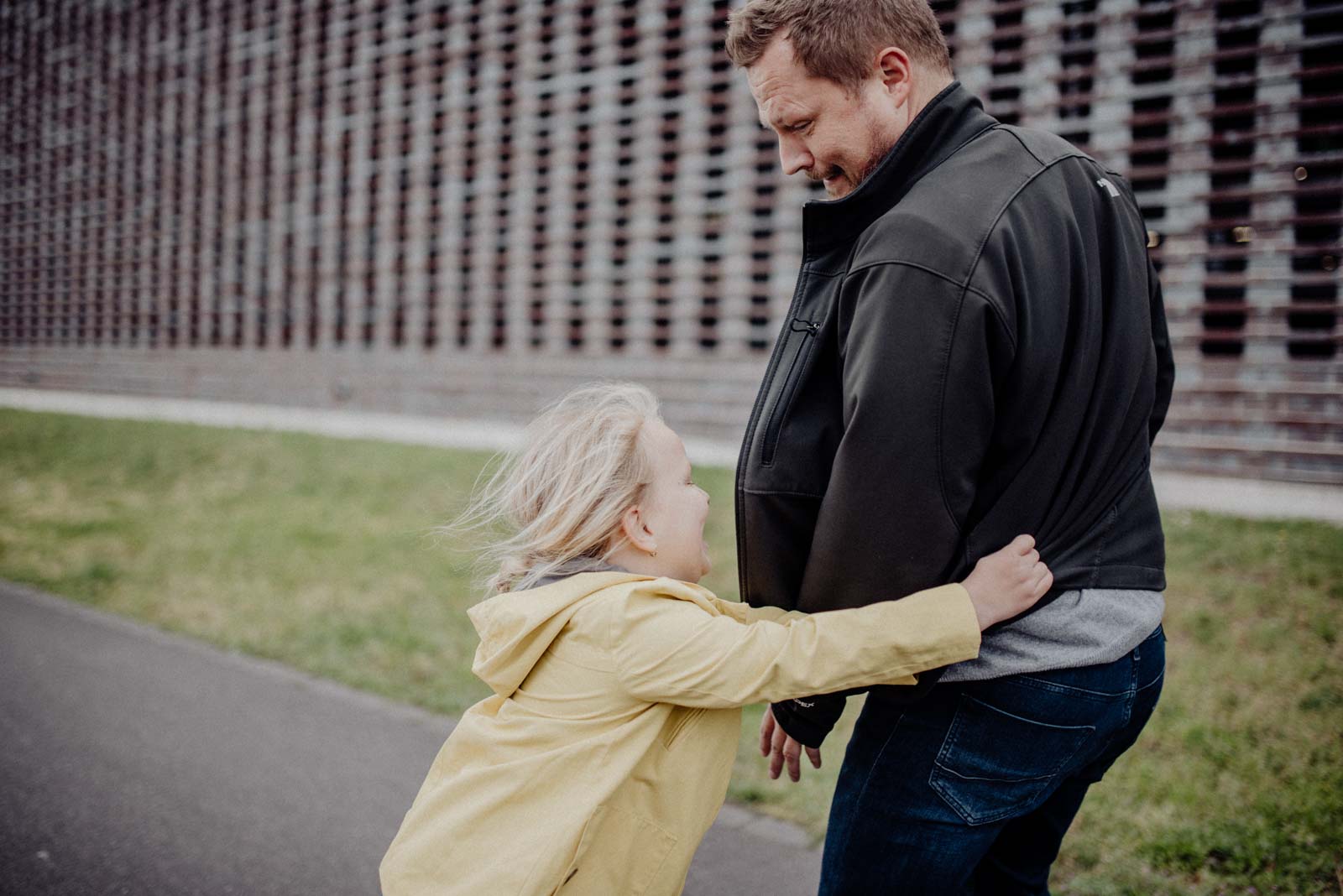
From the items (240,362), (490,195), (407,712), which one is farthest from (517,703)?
(240,362)

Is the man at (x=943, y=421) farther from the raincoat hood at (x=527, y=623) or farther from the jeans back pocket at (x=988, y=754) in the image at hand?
the raincoat hood at (x=527, y=623)

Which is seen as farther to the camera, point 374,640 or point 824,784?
point 374,640

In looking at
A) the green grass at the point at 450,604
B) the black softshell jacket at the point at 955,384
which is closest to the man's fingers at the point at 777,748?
the black softshell jacket at the point at 955,384

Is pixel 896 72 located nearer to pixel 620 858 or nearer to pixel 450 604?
pixel 620 858

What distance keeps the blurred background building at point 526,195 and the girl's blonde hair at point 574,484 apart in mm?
5826

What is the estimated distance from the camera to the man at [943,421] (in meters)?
1.26

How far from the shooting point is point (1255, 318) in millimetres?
6277

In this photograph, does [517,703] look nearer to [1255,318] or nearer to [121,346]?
[1255,318]

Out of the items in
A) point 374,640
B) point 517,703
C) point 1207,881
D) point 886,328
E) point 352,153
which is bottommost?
point 374,640

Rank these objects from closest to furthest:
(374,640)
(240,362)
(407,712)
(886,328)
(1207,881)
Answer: (886,328)
(1207,881)
(407,712)
(374,640)
(240,362)

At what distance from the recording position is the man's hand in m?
1.72

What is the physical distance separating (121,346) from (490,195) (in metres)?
7.58

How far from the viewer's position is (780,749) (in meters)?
1.75

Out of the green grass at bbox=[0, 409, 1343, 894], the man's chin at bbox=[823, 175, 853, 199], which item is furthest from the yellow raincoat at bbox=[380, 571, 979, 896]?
the man's chin at bbox=[823, 175, 853, 199]
